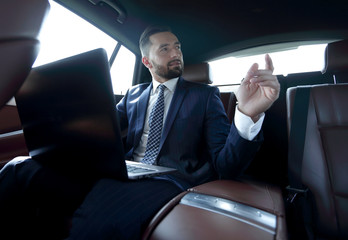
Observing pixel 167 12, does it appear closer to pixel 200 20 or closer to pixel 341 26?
pixel 200 20

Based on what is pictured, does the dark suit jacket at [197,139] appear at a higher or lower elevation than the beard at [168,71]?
lower

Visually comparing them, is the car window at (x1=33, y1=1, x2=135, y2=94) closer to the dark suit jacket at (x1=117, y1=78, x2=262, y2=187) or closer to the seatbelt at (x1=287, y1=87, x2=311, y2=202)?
the dark suit jacket at (x1=117, y1=78, x2=262, y2=187)

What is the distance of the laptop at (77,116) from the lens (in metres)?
0.57

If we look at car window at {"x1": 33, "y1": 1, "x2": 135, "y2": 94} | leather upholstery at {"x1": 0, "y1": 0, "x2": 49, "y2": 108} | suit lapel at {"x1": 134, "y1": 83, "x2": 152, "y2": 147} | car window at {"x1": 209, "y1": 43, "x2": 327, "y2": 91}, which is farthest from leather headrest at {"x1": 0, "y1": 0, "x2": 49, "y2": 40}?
car window at {"x1": 209, "y1": 43, "x2": 327, "y2": 91}

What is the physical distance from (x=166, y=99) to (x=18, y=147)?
3.36 ft

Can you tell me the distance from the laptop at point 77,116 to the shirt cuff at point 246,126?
1.08 ft

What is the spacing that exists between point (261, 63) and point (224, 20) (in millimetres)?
541

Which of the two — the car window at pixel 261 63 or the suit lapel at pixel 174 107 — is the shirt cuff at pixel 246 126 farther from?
the car window at pixel 261 63

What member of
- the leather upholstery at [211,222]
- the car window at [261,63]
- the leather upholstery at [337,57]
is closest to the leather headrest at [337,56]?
the leather upholstery at [337,57]

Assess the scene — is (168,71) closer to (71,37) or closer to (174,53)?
(174,53)

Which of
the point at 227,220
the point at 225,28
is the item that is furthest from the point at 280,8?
the point at 227,220

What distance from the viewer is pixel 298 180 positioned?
3.32 ft

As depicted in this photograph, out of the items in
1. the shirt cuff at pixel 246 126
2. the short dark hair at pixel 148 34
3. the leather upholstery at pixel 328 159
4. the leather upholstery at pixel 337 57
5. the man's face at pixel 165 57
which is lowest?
the leather upholstery at pixel 328 159

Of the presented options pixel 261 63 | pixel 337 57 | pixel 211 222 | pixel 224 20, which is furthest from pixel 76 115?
pixel 261 63
